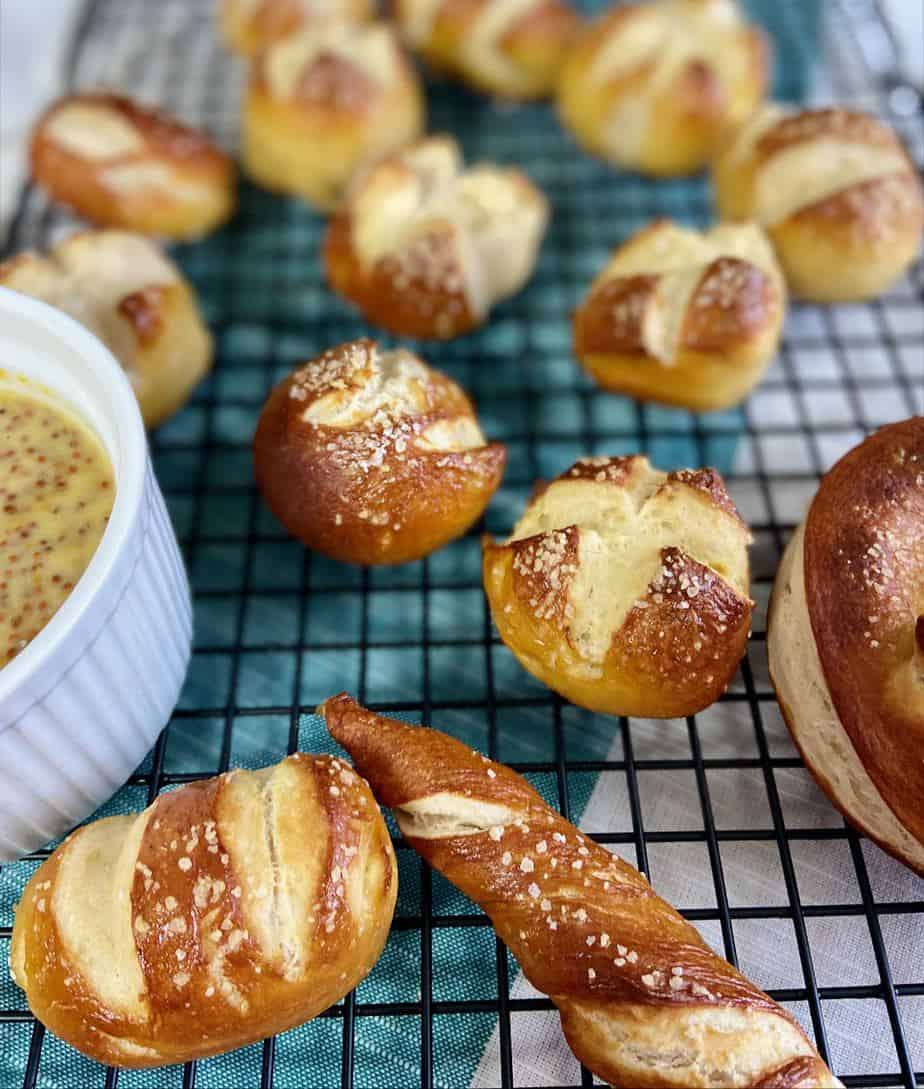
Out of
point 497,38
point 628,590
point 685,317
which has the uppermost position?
point 497,38

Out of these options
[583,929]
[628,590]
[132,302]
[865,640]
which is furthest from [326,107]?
[583,929]

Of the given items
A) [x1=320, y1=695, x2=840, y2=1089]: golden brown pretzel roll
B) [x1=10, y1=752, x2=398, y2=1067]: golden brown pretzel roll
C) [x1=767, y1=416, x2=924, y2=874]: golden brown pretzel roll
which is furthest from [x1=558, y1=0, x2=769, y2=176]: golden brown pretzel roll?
[x1=10, y1=752, x2=398, y2=1067]: golden brown pretzel roll

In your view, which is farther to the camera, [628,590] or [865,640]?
[628,590]

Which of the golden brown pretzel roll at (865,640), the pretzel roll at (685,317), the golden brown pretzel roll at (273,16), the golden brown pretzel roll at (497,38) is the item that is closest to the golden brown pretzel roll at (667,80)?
the golden brown pretzel roll at (497,38)

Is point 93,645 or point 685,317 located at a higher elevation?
point 685,317

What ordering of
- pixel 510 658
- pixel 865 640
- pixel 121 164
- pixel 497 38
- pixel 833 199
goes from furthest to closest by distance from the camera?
pixel 497 38, pixel 121 164, pixel 833 199, pixel 510 658, pixel 865 640

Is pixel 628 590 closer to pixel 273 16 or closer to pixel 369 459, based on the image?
pixel 369 459
